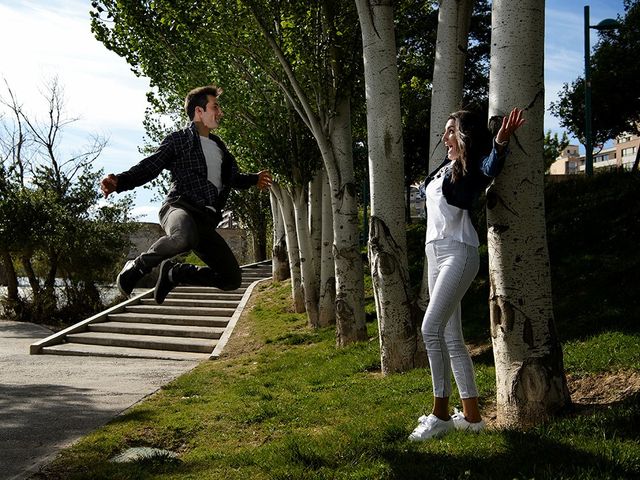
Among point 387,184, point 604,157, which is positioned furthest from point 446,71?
point 604,157

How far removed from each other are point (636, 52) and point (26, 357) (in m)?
26.0

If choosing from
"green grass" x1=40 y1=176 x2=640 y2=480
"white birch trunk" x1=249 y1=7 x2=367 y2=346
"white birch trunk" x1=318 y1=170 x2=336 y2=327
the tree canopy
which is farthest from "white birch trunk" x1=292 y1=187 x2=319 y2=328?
the tree canopy

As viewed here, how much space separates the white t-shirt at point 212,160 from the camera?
5.36 metres

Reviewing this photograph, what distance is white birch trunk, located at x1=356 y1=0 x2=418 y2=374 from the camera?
911 cm

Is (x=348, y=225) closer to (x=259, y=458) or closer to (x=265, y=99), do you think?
(x=265, y=99)

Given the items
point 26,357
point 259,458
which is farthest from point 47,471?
point 26,357

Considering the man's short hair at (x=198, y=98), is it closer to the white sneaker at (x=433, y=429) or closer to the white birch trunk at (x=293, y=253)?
the white sneaker at (x=433, y=429)

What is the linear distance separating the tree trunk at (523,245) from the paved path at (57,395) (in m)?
4.78

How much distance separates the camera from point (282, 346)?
14414 millimetres

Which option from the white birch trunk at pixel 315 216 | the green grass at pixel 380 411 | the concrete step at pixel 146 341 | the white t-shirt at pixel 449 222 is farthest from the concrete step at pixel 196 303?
the white t-shirt at pixel 449 222

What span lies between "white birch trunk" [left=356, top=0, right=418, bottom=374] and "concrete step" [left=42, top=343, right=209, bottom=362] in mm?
7082

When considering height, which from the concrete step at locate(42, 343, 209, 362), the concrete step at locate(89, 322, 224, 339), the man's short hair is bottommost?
the concrete step at locate(42, 343, 209, 362)

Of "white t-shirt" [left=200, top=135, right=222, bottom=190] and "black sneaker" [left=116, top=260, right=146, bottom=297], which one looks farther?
"white t-shirt" [left=200, top=135, right=222, bottom=190]

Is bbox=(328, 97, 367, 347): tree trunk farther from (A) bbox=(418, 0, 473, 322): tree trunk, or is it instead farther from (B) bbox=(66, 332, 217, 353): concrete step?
(B) bbox=(66, 332, 217, 353): concrete step
